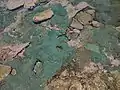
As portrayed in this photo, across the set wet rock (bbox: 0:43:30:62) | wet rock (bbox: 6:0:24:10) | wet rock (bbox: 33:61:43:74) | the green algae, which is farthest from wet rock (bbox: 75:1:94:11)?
wet rock (bbox: 33:61:43:74)

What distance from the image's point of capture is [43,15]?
4.84 metres

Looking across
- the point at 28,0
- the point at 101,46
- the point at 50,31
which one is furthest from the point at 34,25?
the point at 101,46

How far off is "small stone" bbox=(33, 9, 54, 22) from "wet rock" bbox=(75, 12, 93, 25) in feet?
1.62

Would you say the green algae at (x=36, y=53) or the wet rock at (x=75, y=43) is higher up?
the wet rock at (x=75, y=43)

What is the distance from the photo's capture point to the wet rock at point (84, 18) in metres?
4.64

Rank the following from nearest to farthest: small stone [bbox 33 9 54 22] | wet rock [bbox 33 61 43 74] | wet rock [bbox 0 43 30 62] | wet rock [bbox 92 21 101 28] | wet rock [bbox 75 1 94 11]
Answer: wet rock [bbox 33 61 43 74] → wet rock [bbox 0 43 30 62] → wet rock [bbox 92 21 101 28] → small stone [bbox 33 9 54 22] → wet rock [bbox 75 1 94 11]

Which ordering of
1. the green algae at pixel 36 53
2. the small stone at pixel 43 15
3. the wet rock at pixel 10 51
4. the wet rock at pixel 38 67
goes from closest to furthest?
1. the green algae at pixel 36 53
2. the wet rock at pixel 38 67
3. the wet rock at pixel 10 51
4. the small stone at pixel 43 15

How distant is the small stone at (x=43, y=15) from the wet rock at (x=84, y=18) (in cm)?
49

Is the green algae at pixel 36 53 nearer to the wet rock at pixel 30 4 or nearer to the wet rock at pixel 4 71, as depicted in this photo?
the wet rock at pixel 4 71

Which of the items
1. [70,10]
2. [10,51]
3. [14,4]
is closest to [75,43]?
[70,10]

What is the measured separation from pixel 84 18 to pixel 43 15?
750mm

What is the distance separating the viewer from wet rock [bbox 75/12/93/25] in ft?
15.2

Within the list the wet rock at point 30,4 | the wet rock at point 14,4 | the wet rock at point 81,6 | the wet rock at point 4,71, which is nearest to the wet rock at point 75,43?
the wet rock at point 81,6

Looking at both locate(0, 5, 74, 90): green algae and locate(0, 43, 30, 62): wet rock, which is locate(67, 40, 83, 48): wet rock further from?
locate(0, 43, 30, 62): wet rock
